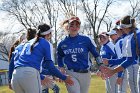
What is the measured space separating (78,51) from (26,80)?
1.87 metres

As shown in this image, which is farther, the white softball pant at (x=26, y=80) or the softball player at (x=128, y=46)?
the white softball pant at (x=26, y=80)

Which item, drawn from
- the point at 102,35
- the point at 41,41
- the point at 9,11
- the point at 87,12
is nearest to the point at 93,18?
the point at 87,12

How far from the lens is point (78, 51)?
28.5 feet

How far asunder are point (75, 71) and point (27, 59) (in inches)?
64.7

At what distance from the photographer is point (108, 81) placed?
10617 millimetres

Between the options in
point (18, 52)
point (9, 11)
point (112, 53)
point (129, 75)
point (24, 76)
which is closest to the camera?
point (24, 76)

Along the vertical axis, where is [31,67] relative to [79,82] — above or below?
above

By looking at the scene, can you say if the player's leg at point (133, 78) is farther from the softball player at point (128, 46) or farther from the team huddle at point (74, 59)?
the softball player at point (128, 46)

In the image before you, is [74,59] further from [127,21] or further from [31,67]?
[127,21]

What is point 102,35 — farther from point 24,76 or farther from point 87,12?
point 87,12

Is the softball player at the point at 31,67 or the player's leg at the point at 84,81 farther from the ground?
the softball player at the point at 31,67

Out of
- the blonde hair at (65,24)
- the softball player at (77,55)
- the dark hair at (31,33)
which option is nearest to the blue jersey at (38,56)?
the dark hair at (31,33)

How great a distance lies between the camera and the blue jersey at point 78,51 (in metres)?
8.68

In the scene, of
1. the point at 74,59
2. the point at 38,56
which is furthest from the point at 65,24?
the point at 38,56
